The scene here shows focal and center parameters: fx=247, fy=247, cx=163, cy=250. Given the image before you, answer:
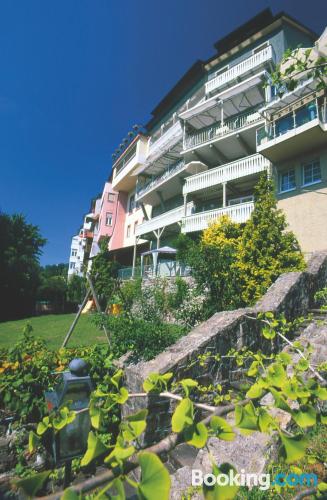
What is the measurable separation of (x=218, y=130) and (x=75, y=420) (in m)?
21.0

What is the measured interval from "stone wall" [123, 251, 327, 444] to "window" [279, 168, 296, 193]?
951 cm

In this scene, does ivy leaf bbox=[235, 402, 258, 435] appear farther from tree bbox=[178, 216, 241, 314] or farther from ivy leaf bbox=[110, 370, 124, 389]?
tree bbox=[178, 216, 241, 314]

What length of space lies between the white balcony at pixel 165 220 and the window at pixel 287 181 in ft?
21.7

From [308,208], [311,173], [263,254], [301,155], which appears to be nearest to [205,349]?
[263,254]

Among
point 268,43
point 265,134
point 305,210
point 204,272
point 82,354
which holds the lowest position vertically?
point 82,354

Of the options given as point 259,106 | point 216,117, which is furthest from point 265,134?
point 216,117

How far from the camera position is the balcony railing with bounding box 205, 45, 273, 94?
54.5ft

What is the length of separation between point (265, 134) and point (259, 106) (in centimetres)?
441

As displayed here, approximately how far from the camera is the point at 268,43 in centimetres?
1766

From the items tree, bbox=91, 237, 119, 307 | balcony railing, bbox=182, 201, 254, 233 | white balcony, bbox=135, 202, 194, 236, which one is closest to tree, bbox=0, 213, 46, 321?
tree, bbox=91, 237, 119, 307

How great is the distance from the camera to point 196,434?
76cm

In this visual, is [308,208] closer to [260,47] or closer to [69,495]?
[260,47]

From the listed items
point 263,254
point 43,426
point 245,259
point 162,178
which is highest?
point 162,178

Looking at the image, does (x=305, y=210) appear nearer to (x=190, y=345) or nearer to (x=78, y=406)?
(x=190, y=345)
